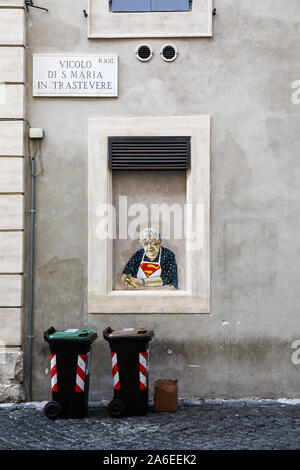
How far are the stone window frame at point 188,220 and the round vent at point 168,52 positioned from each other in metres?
0.80

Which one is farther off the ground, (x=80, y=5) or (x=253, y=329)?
(x=80, y=5)

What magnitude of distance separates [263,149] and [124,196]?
77.4 inches

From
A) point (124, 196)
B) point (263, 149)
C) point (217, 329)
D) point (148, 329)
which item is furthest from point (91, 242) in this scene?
point (263, 149)

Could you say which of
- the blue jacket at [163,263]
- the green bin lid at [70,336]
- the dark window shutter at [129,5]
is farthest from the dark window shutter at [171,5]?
the green bin lid at [70,336]

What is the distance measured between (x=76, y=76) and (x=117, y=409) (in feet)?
14.2

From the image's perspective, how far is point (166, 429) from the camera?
6824 millimetres

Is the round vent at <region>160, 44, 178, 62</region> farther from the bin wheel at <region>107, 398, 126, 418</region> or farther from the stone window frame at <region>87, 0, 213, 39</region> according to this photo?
the bin wheel at <region>107, 398, 126, 418</region>

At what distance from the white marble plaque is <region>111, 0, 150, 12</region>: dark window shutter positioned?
0.68 metres

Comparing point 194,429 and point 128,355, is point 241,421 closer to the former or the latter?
point 194,429

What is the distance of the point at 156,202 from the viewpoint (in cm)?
855

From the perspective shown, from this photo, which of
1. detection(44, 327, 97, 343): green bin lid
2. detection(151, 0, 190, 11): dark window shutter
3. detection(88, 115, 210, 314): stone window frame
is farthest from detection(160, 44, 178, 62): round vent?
detection(44, 327, 97, 343): green bin lid

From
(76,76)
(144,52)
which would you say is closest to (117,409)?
(76,76)

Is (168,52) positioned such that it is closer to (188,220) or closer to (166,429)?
(188,220)

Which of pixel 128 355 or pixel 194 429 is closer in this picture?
pixel 194 429
